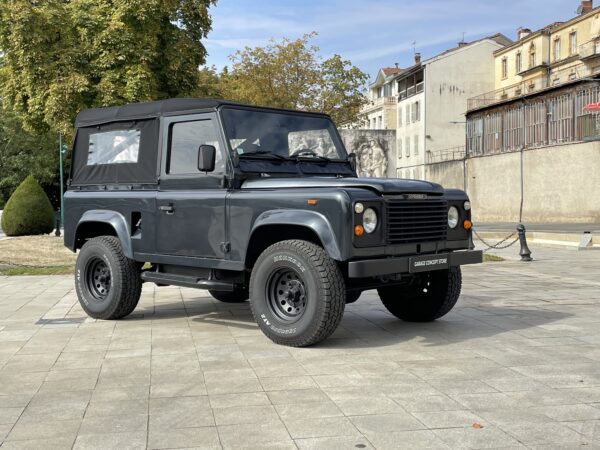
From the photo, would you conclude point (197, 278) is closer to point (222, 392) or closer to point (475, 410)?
point (222, 392)

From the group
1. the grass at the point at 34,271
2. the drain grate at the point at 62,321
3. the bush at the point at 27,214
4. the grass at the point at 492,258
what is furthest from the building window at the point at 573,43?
the drain grate at the point at 62,321

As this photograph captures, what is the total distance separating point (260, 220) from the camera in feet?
21.0

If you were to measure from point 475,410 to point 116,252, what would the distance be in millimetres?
4805

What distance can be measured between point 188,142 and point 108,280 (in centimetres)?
208

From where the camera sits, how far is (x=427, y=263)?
6371 millimetres

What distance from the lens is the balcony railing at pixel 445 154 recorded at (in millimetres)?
52722

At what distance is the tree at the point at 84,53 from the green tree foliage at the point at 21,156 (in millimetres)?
25533

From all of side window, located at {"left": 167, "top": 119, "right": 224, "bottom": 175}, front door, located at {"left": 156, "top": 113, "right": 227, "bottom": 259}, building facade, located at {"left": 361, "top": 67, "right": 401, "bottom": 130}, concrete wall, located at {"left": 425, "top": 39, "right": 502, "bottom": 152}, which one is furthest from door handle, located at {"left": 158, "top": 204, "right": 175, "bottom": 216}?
building facade, located at {"left": 361, "top": 67, "right": 401, "bottom": 130}

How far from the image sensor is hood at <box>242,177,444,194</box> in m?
6.14

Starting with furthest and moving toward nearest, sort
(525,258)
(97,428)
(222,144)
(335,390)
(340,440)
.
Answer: (525,258)
(222,144)
(335,390)
(97,428)
(340,440)

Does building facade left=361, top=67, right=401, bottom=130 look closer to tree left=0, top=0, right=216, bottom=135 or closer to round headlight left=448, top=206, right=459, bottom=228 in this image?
tree left=0, top=0, right=216, bottom=135

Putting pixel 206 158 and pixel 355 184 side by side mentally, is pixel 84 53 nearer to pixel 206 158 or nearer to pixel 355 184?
pixel 206 158

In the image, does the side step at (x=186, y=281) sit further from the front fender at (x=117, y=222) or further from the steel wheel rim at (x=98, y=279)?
the steel wheel rim at (x=98, y=279)

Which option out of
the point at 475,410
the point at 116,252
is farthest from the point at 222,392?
the point at 116,252
